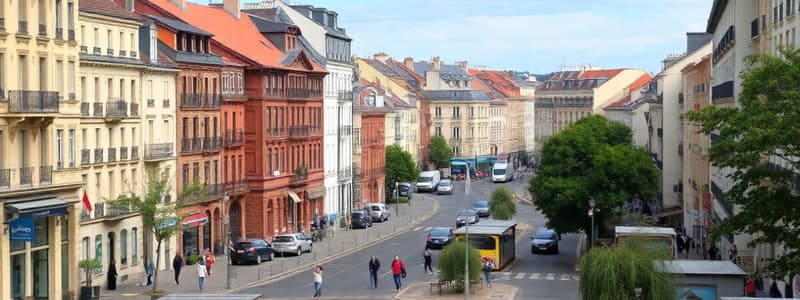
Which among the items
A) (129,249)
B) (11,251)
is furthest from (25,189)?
(129,249)

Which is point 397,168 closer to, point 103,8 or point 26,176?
point 103,8

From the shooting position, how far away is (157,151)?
240ft

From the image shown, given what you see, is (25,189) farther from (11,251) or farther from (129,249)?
(129,249)

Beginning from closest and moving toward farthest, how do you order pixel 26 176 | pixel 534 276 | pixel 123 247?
pixel 26 176
pixel 123 247
pixel 534 276

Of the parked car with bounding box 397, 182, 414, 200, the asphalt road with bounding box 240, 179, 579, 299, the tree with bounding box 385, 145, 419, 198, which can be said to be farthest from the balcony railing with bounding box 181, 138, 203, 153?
the parked car with bounding box 397, 182, 414, 200

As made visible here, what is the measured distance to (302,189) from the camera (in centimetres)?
10162

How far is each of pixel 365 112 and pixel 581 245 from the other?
36.7 metres

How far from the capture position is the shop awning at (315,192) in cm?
10262

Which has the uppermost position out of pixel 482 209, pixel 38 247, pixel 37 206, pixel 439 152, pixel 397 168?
pixel 37 206

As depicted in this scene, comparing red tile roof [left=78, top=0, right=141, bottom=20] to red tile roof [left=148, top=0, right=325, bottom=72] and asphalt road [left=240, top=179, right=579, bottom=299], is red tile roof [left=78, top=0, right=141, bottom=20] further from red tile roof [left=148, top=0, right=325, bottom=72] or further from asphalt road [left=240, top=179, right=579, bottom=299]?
red tile roof [left=148, top=0, right=325, bottom=72]

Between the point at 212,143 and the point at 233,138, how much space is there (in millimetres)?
5291

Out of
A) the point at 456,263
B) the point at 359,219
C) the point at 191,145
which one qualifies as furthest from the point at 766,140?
the point at 359,219

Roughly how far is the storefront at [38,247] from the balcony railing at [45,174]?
63cm

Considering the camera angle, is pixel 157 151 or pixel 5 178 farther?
pixel 157 151
